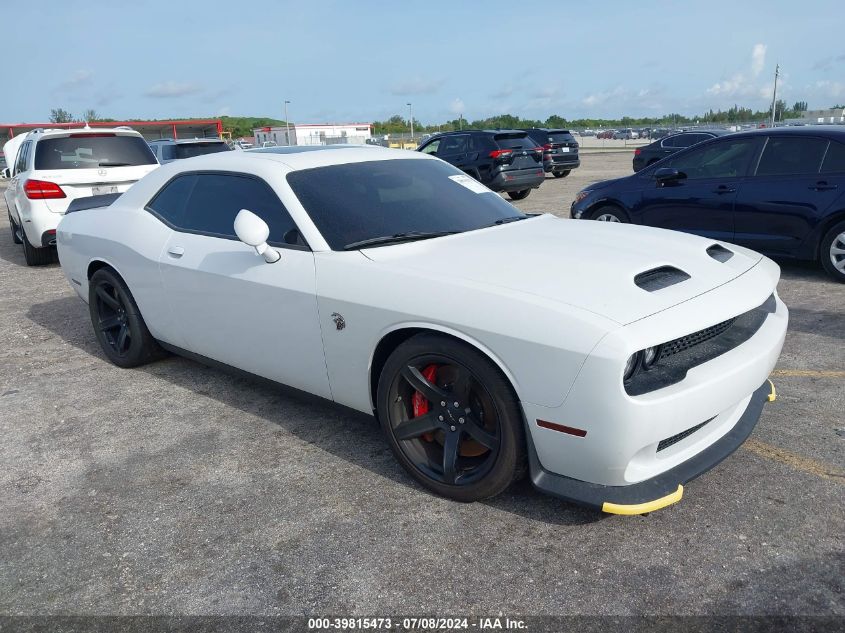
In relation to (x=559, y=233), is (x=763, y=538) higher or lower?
lower

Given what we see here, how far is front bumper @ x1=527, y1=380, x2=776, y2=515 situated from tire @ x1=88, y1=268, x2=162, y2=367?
10.6 feet

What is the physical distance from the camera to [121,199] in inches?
201

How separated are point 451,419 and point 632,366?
813 mm

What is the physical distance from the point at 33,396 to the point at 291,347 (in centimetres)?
230

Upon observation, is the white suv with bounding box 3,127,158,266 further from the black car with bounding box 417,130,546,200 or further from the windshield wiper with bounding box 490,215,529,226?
the black car with bounding box 417,130,546,200

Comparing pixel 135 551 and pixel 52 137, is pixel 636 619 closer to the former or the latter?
pixel 135 551

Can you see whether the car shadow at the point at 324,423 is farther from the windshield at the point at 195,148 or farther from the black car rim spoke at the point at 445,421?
the windshield at the point at 195,148

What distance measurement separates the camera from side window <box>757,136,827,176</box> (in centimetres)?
681

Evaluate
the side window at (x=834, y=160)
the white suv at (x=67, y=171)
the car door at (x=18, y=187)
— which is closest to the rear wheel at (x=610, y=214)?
the side window at (x=834, y=160)

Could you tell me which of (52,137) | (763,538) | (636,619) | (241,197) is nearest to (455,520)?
(636,619)

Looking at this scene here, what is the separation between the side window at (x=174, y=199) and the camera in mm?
4477

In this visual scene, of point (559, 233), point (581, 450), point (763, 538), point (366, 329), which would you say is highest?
point (559, 233)

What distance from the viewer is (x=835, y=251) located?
6680 millimetres

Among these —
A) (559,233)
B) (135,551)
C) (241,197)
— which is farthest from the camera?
(241,197)
